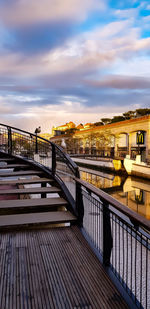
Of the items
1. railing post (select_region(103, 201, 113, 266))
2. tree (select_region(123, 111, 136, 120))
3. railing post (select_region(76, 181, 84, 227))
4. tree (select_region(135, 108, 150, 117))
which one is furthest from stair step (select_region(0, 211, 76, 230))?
tree (select_region(123, 111, 136, 120))

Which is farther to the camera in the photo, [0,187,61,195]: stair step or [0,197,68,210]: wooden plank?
[0,187,61,195]: stair step

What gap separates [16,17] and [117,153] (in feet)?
107

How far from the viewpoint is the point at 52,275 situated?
8.34 feet

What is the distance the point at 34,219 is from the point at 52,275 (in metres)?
1.49

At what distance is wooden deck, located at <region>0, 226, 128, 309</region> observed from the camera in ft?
6.93

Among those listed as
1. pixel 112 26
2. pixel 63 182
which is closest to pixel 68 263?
pixel 63 182

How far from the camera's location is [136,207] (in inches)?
571

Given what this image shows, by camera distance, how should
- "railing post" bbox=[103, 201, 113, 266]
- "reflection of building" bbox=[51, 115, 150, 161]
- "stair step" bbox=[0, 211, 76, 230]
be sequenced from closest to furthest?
"railing post" bbox=[103, 201, 113, 266] → "stair step" bbox=[0, 211, 76, 230] → "reflection of building" bbox=[51, 115, 150, 161]

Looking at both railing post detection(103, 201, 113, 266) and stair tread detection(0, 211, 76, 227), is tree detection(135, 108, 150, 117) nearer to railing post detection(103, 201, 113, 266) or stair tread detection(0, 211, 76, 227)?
stair tread detection(0, 211, 76, 227)

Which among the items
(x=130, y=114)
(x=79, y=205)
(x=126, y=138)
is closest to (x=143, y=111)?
(x=130, y=114)

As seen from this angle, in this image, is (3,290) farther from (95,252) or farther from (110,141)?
(110,141)

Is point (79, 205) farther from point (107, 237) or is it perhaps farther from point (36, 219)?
point (107, 237)

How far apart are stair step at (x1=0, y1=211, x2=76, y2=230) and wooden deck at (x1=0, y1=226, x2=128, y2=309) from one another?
189mm

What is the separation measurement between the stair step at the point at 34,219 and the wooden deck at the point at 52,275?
7.4 inches
